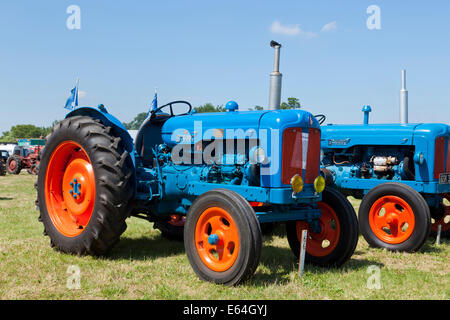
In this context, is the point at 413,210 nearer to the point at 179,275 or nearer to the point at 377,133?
the point at 377,133

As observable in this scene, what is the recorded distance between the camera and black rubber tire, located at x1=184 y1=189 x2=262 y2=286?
380 cm

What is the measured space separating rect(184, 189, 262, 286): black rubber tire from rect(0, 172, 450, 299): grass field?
10cm

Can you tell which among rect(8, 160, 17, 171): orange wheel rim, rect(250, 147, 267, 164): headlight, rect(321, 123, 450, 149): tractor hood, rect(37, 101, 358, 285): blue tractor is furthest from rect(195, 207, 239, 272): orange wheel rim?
rect(8, 160, 17, 171): orange wheel rim

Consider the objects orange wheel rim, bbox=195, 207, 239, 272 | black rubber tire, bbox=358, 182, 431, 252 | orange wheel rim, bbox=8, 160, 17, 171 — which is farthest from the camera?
orange wheel rim, bbox=8, 160, 17, 171

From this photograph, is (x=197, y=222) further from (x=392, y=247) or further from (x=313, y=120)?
(x=392, y=247)

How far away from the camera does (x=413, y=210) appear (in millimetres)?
5945

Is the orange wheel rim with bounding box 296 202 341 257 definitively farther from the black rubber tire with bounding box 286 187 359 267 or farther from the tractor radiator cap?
the tractor radiator cap

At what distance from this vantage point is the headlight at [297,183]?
14.2 feet

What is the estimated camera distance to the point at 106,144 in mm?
4898

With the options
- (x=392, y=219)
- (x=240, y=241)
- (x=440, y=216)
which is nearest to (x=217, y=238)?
(x=240, y=241)

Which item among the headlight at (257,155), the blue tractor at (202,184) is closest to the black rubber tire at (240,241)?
the blue tractor at (202,184)

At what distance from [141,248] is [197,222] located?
171 cm

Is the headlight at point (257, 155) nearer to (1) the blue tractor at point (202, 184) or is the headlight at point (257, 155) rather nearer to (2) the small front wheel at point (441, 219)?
(1) the blue tractor at point (202, 184)

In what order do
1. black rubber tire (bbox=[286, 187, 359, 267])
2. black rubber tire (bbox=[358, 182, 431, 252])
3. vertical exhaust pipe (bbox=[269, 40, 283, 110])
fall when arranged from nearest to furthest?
black rubber tire (bbox=[286, 187, 359, 267]), black rubber tire (bbox=[358, 182, 431, 252]), vertical exhaust pipe (bbox=[269, 40, 283, 110])
